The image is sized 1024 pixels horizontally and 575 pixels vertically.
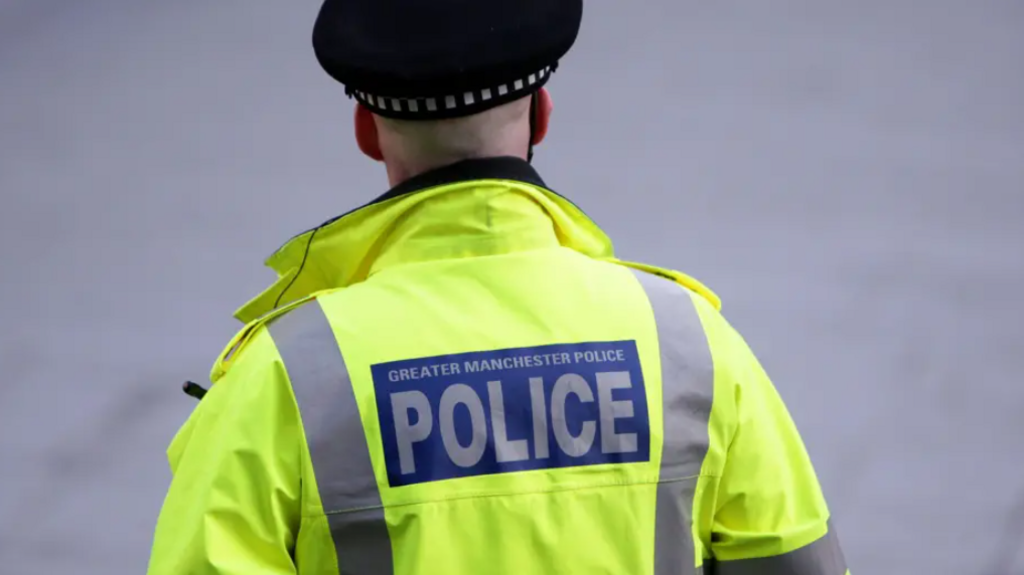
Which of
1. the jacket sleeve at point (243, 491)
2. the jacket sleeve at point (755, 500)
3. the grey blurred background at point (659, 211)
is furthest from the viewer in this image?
the grey blurred background at point (659, 211)

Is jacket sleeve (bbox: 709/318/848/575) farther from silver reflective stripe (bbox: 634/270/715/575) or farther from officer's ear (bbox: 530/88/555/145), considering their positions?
officer's ear (bbox: 530/88/555/145)

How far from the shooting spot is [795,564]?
1.00 m

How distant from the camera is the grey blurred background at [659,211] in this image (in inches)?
89.9

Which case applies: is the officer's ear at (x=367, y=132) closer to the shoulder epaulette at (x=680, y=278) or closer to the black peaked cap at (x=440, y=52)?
the black peaked cap at (x=440, y=52)

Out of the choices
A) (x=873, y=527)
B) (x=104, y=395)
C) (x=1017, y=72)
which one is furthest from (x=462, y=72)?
(x=1017, y=72)

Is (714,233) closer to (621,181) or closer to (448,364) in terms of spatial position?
(621,181)

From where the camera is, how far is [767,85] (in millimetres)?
2555

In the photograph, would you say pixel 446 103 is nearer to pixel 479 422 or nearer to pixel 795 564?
pixel 479 422

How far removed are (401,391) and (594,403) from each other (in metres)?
0.13

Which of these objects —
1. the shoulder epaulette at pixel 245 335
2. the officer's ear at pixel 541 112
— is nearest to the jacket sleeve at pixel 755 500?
the officer's ear at pixel 541 112

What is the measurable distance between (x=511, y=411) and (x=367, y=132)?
235 mm

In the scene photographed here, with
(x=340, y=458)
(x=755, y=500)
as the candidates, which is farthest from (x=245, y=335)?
(x=755, y=500)

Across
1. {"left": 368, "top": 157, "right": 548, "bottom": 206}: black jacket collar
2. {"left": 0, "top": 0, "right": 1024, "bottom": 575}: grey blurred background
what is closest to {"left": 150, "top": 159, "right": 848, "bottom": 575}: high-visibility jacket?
{"left": 368, "top": 157, "right": 548, "bottom": 206}: black jacket collar

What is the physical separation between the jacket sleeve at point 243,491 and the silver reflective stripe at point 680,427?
254mm
